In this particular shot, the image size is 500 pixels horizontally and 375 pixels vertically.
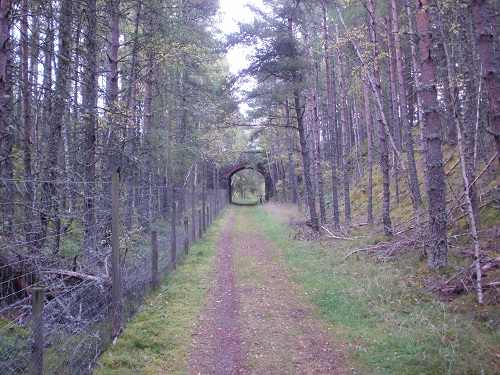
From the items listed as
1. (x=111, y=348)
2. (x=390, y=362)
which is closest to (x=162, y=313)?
(x=111, y=348)

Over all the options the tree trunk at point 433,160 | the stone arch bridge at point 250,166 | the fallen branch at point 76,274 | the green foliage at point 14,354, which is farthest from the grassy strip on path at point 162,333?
the stone arch bridge at point 250,166

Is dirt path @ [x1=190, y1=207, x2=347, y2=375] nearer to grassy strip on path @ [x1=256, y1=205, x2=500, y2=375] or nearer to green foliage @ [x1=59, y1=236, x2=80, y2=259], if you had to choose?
grassy strip on path @ [x1=256, y1=205, x2=500, y2=375]

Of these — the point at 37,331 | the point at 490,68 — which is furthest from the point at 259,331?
the point at 490,68

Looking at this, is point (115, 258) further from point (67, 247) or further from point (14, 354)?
point (14, 354)

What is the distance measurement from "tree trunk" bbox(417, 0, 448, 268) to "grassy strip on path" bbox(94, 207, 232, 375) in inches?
164

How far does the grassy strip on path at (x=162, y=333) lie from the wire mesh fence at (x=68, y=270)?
0.18 meters

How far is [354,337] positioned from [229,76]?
10.3 m

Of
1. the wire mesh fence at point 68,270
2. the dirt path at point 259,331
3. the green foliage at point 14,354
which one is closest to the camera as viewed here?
the green foliage at point 14,354

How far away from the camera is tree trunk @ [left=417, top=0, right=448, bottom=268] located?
6.61 metres

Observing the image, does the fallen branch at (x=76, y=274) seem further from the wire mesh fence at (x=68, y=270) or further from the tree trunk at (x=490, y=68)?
the tree trunk at (x=490, y=68)

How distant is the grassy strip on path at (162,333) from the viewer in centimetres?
423

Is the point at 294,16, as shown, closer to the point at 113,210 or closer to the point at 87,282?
the point at 113,210

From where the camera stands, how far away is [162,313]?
19.4 feet

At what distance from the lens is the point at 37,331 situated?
301 centimetres
